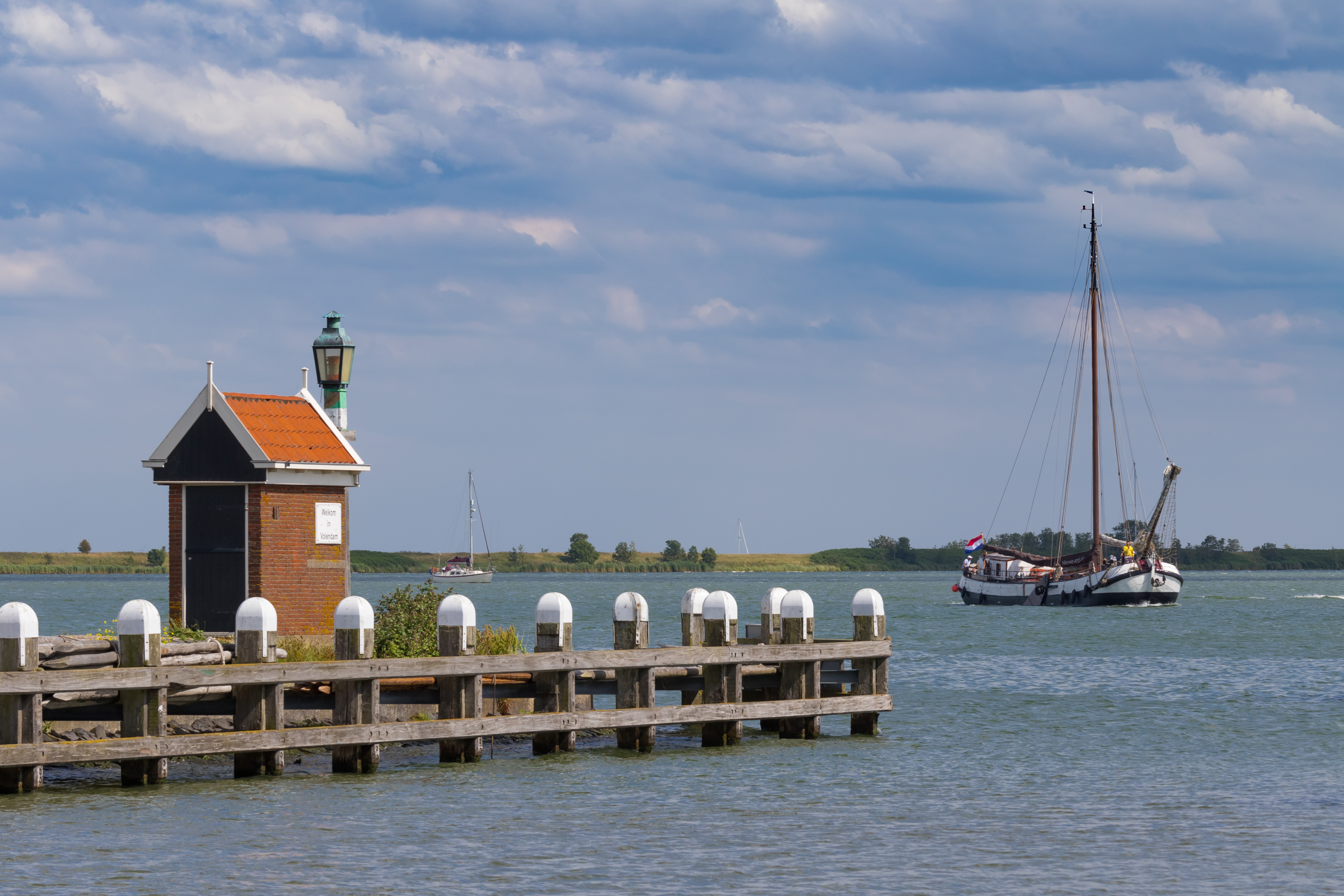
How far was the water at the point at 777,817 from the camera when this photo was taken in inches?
591

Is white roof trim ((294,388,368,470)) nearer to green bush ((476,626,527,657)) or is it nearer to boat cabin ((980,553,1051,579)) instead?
green bush ((476,626,527,657))

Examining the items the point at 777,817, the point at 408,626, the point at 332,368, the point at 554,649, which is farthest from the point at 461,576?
the point at 777,817

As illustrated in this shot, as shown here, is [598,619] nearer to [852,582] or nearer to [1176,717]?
[1176,717]

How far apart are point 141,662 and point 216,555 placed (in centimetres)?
801

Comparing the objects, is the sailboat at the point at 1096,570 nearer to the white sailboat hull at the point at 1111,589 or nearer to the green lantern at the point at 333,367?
the white sailboat hull at the point at 1111,589

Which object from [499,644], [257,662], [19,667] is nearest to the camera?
[19,667]

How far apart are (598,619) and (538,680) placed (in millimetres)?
57448

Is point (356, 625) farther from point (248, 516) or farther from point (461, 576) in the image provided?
point (461, 576)

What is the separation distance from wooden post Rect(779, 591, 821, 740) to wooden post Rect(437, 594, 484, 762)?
5.33m

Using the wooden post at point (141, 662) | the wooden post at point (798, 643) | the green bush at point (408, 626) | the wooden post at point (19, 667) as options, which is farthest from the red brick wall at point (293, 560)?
the wooden post at point (19, 667)

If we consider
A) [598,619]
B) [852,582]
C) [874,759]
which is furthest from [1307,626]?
[852,582]

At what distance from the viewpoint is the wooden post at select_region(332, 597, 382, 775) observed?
19.5 meters

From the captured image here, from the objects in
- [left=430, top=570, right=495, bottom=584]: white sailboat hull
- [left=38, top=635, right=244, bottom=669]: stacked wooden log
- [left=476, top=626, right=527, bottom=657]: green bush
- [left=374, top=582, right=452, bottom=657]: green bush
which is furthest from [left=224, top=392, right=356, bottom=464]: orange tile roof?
[left=430, top=570, right=495, bottom=584]: white sailboat hull

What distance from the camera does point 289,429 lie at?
26703mm
